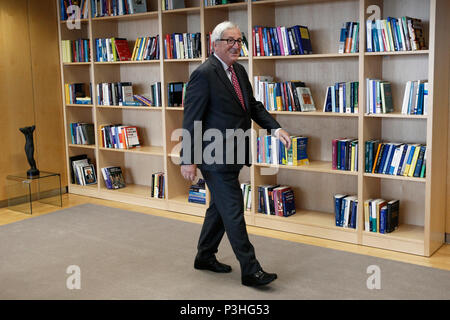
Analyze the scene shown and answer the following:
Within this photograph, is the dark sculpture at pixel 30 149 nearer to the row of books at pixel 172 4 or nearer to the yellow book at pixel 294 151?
the row of books at pixel 172 4

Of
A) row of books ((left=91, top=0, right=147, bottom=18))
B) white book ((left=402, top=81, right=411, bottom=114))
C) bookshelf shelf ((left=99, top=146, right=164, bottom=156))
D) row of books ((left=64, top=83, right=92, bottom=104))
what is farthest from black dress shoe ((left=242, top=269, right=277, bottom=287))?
row of books ((left=64, top=83, right=92, bottom=104))

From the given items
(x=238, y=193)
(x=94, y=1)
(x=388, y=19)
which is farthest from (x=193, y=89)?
(x=94, y=1)

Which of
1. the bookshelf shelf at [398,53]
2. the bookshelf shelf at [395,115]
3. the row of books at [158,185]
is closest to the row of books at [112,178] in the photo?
the row of books at [158,185]

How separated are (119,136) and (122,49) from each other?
3.15 ft

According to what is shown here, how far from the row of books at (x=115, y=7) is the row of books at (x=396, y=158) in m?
2.78

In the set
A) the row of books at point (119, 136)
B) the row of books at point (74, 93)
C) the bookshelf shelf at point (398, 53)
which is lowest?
the row of books at point (119, 136)

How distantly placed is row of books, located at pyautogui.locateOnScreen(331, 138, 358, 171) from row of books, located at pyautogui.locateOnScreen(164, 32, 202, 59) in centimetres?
165

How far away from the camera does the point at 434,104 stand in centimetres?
376

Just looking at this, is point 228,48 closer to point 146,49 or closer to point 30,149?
point 146,49

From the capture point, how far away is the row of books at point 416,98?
12.5 feet

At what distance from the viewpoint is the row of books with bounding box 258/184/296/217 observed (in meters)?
4.69

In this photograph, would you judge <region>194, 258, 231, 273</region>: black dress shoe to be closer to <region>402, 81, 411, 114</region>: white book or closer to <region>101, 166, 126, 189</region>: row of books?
<region>402, 81, 411, 114</region>: white book

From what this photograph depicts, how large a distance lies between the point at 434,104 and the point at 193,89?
1802mm

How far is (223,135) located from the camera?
3.24 meters
